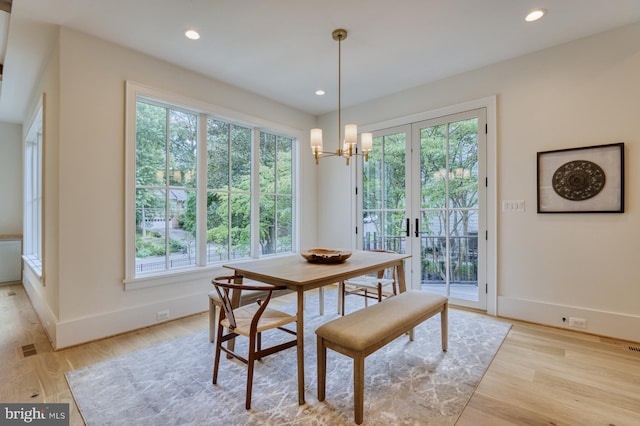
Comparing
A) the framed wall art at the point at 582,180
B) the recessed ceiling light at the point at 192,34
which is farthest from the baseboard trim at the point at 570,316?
the recessed ceiling light at the point at 192,34

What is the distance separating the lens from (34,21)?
2.62 meters

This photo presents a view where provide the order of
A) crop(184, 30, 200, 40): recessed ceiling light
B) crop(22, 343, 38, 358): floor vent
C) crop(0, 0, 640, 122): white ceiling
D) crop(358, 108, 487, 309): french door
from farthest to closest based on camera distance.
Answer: crop(358, 108, 487, 309): french door
crop(184, 30, 200, 40): recessed ceiling light
crop(22, 343, 38, 358): floor vent
crop(0, 0, 640, 122): white ceiling

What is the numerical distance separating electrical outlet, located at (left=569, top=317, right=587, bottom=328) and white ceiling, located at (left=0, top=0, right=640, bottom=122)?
2783mm

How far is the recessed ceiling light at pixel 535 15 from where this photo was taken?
255 cm

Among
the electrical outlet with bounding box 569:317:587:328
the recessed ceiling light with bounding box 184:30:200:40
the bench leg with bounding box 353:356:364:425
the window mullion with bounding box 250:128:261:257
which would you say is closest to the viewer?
the bench leg with bounding box 353:356:364:425

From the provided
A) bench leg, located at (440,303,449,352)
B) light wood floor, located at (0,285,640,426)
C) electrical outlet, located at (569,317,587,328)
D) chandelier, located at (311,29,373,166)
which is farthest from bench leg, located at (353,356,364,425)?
electrical outlet, located at (569,317,587,328)

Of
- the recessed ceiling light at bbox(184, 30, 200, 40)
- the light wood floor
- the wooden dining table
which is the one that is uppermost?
the recessed ceiling light at bbox(184, 30, 200, 40)

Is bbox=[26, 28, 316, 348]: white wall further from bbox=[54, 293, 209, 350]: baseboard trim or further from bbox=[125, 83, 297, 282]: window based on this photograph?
bbox=[125, 83, 297, 282]: window

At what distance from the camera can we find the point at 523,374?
2250 mm

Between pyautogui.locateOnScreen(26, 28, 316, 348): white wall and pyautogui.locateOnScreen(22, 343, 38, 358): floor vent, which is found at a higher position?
pyautogui.locateOnScreen(26, 28, 316, 348): white wall

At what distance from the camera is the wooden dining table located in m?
1.95

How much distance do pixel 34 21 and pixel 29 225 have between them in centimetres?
349

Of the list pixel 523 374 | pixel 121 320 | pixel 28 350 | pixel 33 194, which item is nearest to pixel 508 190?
pixel 523 374

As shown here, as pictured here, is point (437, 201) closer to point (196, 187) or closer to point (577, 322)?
point (577, 322)
